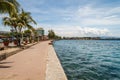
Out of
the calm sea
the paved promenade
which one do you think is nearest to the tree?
the calm sea

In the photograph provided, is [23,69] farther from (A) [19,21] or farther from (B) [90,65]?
(A) [19,21]

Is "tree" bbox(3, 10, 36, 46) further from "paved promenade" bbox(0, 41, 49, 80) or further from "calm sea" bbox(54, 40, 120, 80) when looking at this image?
"paved promenade" bbox(0, 41, 49, 80)

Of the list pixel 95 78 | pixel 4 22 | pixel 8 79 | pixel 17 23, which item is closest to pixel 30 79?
pixel 8 79

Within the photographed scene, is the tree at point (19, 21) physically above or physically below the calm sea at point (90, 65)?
above

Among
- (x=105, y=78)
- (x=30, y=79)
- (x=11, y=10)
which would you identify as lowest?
(x=105, y=78)

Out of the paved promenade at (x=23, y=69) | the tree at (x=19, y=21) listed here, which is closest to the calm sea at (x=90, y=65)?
the paved promenade at (x=23, y=69)

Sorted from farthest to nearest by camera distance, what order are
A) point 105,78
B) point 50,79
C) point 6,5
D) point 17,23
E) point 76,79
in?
point 17,23 < point 6,5 < point 105,78 < point 76,79 < point 50,79

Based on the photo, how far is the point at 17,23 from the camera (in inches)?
1314

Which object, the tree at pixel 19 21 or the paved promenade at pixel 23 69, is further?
the tree at pixel 19 21

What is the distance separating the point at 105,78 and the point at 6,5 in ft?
27.2

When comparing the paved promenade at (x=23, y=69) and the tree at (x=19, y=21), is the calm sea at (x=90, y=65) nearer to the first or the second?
the paved promenade at (x=23, y=69)

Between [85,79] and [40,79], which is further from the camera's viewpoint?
[85,79]

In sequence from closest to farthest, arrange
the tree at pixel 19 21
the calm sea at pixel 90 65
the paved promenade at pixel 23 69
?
1. the paved promenade at pixel 23 69
2. the calm sea at pixel 90 65
3. the tree at pixel 19 21

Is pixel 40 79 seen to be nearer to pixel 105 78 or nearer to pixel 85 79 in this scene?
pixel 85 79
